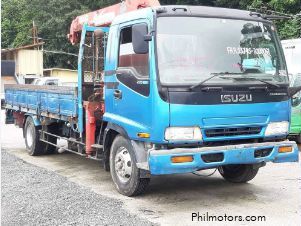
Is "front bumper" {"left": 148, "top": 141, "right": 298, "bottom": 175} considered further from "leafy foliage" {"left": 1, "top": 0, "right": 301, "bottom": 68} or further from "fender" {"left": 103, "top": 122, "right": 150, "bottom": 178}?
"leafy foliage" {"left": 1, "top": 0, "right": 301, "bottom": 68}

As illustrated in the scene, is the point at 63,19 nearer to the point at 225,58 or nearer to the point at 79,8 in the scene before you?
the point at 79,8

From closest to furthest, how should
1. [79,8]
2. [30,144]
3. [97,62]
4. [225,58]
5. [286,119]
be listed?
[225,58] < [286,119] < [97,62] < [30,144] < [79,8]

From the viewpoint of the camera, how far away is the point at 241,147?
18.9 feet

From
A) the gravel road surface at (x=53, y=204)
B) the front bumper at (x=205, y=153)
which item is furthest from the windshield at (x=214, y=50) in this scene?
the gravel road surface at (x=53, y=204)

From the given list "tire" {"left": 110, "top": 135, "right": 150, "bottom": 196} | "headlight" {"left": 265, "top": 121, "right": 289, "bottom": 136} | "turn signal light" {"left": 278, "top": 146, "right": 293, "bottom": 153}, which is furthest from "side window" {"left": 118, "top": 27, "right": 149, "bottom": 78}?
"turn signal light" {"left": 278, "top": 146, "right": 293, "bottom": 153}

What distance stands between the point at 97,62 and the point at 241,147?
10.3ft

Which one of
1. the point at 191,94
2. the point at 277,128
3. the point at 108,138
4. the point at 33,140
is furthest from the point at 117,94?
the point at 33,140

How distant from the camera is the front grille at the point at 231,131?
575 cm

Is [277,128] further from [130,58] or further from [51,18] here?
[51,18]

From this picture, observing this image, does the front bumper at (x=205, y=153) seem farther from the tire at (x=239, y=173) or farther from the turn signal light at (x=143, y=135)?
the tire at (x=239, y=173)

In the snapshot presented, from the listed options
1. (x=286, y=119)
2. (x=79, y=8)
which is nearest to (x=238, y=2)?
(x=79, y=8)

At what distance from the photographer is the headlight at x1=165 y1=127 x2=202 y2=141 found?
555cm

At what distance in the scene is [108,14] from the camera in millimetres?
8711

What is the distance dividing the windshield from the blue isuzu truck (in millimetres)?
13
